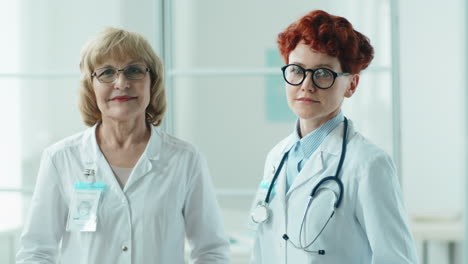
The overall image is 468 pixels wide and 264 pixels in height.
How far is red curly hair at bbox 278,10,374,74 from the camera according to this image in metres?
1.67

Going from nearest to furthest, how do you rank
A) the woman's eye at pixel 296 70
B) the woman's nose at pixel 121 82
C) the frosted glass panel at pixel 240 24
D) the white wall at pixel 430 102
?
the woman's eye at pixel 296 70
the woman's nose at pixel 121 82
the frosted glass panel at pixel 240 24
the white wall at pixel 430 102

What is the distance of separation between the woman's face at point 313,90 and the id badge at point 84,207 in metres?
0.71

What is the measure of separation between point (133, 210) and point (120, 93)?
0.38 m

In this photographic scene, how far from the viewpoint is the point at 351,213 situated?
1650 millimetres

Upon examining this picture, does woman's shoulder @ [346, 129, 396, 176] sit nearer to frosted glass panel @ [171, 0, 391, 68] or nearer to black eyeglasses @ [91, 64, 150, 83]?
black eyeglasses @ [91, 64, 150, 83]

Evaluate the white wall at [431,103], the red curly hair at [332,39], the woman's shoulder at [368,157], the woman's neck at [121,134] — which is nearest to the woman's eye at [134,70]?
the woman's neck at [121,134]

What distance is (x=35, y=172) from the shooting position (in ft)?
11.6

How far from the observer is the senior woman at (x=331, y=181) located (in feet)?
5.28

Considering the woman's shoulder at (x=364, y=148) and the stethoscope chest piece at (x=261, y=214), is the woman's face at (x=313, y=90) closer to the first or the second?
the woman's shoulder at (x=364, y=148)

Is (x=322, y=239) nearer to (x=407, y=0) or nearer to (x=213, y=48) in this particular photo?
(x=213, y=48)

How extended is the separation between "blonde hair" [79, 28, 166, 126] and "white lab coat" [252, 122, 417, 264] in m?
0.56

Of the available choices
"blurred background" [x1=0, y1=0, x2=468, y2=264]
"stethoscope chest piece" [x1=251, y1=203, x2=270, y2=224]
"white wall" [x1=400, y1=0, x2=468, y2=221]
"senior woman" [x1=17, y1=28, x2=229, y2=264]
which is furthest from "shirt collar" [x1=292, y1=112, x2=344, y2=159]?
"white wall" [x1=400, y1=0, x2=468, y2=221]

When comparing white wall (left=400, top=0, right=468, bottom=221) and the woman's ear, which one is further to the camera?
white wall (left=400, top=0, right=468, bottom=221)

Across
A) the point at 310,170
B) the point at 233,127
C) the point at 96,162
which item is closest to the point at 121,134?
the point at 96,162
